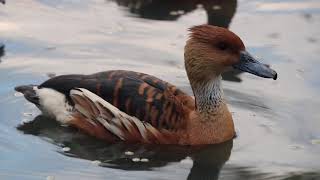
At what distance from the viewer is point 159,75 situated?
9.66 m

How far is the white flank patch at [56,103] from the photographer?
8.37 meters

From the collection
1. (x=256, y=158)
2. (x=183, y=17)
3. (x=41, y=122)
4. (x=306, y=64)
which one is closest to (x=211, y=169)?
(x=256, y=158)

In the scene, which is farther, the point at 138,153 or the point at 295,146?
the point at 295,146

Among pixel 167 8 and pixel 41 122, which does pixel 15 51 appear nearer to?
pixel 41 122

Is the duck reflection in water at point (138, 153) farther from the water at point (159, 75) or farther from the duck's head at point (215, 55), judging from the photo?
the duck's head at point (215, 55)

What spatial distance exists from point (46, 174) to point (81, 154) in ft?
1.91

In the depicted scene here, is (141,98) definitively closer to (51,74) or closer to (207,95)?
(207,95)

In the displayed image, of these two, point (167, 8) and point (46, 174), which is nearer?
point (46, 174)

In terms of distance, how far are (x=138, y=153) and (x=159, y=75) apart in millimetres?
1901

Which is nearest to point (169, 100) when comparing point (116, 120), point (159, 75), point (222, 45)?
point (116, 120)

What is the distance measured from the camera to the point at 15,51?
10266mm

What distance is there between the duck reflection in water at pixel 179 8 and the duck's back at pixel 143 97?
376cm

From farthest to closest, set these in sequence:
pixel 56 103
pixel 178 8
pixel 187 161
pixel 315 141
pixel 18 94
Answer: pixel 178 8
pixel 18 94
pixel 56 103
pixel 315 141
pixel 187 161

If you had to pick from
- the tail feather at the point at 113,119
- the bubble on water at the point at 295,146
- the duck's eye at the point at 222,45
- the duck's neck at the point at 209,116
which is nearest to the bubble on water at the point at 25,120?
the tail feather at the point at 113,119
